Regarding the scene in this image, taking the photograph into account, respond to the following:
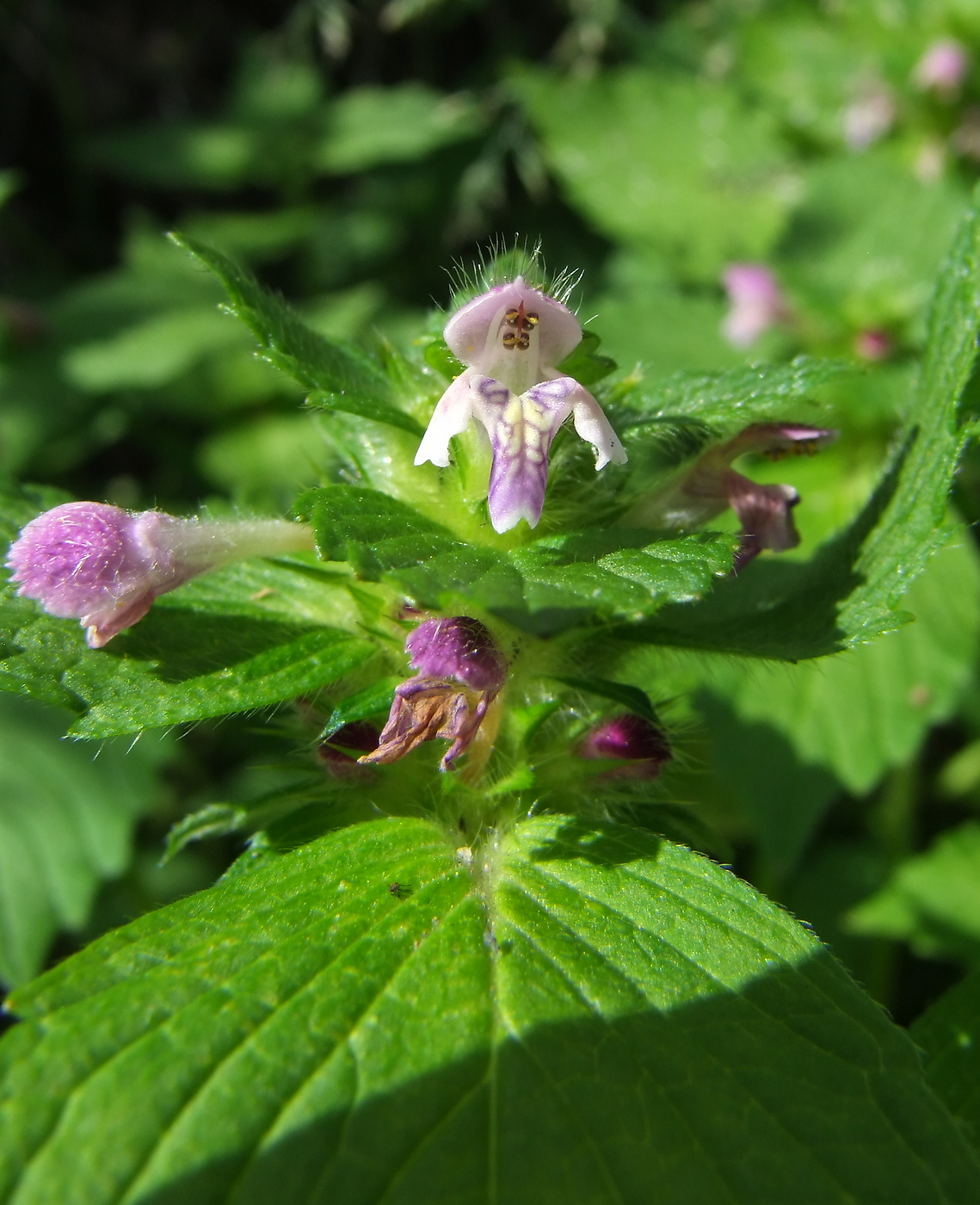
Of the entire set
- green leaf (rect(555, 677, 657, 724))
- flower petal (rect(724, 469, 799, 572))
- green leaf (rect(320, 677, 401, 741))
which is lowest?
green leaf (rect(555, 677, 657, 724))

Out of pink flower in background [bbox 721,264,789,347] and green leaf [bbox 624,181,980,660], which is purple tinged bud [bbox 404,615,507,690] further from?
pink flower in background [bbox 721,264,789,347]

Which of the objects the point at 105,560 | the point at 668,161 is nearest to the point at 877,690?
the point at 105,560

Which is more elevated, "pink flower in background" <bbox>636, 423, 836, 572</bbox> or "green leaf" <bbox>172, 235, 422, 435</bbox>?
"green leaf" <bbox>172, 235, 422, 435</bbox>

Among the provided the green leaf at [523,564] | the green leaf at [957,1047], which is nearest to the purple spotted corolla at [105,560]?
the green leaf at [523,564]

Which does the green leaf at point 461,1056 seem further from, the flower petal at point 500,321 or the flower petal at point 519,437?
the flower petal at point 500,321

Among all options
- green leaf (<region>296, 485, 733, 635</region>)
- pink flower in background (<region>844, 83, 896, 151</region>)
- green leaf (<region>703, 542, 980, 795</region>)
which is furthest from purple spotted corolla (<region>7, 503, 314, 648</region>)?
pink flower in background (<region>844, 83, 896, 151</region>)
